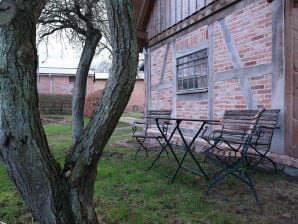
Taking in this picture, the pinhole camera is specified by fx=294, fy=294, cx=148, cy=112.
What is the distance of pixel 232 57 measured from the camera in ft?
16.5

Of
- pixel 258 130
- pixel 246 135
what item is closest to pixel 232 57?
pixel 246 135

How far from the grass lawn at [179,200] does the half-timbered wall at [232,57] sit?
0.86 metres

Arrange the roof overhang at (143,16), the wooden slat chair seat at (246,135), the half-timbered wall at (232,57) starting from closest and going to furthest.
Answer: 1. the wooden slat chair seat at (246,135)
2. the half-timbered wall at (232,57)
3. the roof overhang at (143,16)

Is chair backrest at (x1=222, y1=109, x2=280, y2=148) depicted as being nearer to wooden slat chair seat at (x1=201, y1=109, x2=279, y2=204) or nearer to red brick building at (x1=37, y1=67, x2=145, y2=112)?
wooden slat chair seat at (x1=201, y1=109, x2=279, y2=204)

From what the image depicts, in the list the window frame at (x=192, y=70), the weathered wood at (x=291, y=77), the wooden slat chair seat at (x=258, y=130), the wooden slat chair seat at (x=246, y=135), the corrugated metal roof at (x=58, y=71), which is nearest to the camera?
the wooden slat chair seat at (x=246, y=135)

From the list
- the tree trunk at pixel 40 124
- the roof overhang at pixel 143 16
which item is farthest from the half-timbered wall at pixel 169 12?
the tree trunk at pixel 40 124

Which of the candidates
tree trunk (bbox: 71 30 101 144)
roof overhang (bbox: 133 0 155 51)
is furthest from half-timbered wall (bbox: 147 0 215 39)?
tree trunk (bbox: 71 30 101 144)

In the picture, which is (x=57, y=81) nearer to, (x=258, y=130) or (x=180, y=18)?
(x=180, y=18)

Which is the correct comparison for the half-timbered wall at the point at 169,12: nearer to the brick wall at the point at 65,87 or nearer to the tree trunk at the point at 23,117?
the tree trunk at the point at 23,117

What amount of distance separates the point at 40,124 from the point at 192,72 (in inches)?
191

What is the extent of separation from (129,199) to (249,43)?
315 centimetres

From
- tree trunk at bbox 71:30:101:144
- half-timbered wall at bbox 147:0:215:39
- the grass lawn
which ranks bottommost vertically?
the grass lawn

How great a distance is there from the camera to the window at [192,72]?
5867mm

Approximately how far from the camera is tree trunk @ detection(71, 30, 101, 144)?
4.96m
